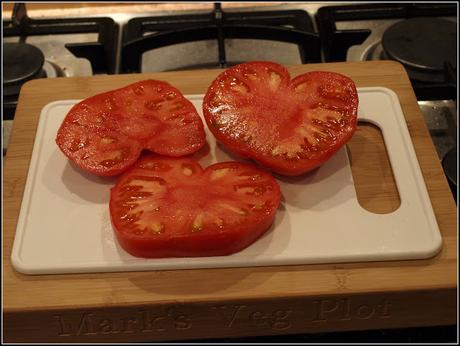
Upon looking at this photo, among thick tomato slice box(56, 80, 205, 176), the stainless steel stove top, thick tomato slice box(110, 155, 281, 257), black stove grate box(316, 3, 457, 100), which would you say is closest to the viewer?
thick tomato slice box(110, 155, 281, 257)

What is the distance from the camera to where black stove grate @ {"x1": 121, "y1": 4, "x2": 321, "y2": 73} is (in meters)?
1.34

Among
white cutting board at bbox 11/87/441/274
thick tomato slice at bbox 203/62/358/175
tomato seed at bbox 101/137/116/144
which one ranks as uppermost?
thick tomato slice at bbox 203/62/358/175

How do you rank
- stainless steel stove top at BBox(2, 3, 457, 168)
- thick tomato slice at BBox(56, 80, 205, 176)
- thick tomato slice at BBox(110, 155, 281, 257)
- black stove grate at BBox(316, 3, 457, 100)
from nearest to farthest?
thick tomato slice at BBox(110, 155, 281, 257), thick tomato slice at BBox(56, 80, 205, 176), black stove grate at BBox(316, 3, 457, 100), stainless steel stove top at BBox(2, 3, 457, 168)

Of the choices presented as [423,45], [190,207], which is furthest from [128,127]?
[423,45]

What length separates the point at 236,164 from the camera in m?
1.01

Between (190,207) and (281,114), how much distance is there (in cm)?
22

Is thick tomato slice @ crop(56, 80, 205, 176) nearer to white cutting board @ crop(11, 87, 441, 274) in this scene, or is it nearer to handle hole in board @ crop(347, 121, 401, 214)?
white cutting board @ crop(11, 87, 441, 274)

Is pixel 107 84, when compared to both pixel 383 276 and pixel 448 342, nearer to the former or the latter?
pixel 383 276

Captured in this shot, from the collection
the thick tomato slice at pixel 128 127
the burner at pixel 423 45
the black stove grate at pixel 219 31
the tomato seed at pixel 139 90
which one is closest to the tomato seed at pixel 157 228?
the thick tomato slice at pixel 128 127

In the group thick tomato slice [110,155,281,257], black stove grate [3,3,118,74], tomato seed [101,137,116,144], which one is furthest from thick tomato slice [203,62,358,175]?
black stove grate [3,3,118,74]

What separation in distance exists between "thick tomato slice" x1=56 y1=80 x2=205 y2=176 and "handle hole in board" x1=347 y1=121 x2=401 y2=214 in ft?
Result: 0.85

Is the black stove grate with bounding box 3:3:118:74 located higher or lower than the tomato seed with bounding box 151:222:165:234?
higher

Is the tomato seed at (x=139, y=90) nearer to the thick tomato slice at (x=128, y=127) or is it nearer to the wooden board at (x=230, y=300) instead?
the thick tomato slice at (x=128, y=127)

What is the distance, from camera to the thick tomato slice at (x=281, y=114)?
39.0 inches
